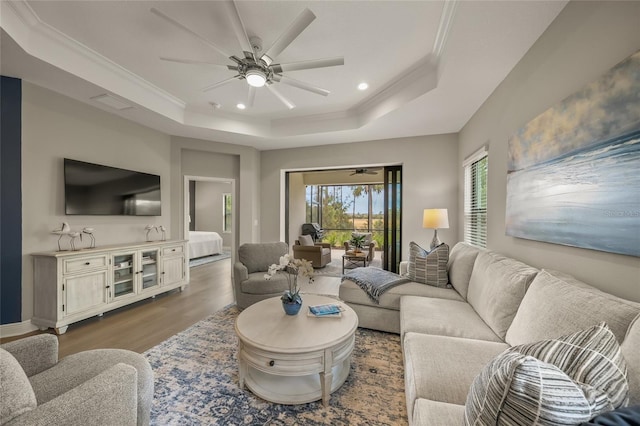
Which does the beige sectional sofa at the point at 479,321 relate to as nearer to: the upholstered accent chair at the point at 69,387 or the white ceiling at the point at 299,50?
the upholstered accent chair at the point at 69,387

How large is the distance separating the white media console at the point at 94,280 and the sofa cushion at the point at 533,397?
390cm

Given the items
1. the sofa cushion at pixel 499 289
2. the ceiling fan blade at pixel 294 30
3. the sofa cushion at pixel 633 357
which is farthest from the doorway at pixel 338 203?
the sofa cushion at pixel 633 357

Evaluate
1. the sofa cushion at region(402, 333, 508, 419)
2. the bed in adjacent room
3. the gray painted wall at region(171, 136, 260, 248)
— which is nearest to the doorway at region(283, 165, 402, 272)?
the bed in adjacent room

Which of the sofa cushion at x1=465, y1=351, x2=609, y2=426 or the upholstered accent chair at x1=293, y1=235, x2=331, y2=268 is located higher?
the sofa cushion at x1=465, y1=351, x2=609, y2=426

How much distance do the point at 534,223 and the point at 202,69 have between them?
362 cm

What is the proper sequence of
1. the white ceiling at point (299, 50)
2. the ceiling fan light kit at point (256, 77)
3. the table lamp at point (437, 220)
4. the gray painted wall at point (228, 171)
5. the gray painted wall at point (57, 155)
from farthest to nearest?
the gray painted wall at point (228, 171)
the table lamp at point (437, 220)
the gray painted wall at point (57, 155)
the ceiling fan light kit at point (256, 77)
the white ceiling at point (299, 50)

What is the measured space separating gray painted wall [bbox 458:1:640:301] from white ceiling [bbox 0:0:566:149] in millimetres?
173

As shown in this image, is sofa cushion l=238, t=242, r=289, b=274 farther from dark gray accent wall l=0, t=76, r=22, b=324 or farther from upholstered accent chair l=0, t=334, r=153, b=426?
dark gray accent wall l=0, t=76, r=22, b=324

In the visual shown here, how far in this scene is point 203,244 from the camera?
7.27 m

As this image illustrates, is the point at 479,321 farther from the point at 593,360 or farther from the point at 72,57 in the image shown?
the point at 72,57

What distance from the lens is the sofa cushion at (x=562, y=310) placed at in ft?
3.28

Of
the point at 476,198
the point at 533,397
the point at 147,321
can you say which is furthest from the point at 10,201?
the point at 476,198

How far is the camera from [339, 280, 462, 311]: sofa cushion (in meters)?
2.65

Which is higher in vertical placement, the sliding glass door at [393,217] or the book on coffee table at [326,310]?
the sliding glass door at [393,217]
